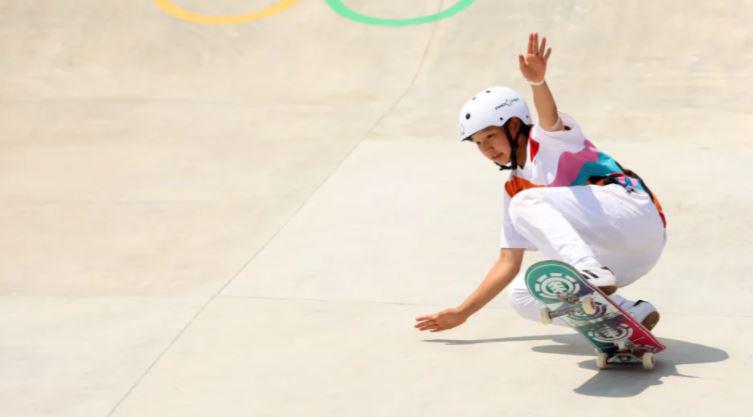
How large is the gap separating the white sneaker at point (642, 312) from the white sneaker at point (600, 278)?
0.59 m

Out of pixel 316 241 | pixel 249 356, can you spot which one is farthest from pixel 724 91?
pixel 249 356

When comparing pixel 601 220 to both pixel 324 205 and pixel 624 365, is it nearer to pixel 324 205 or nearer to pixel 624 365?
Answer: pixel 624 365

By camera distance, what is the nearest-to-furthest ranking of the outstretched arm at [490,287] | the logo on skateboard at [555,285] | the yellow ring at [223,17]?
the logo on skateboard at [555,285], the outstretched arm at [490,287], the yellow ring at [223,17]

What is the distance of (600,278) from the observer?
4.71 m

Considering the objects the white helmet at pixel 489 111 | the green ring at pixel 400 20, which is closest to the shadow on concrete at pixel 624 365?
the white helmet at pixel 489 111

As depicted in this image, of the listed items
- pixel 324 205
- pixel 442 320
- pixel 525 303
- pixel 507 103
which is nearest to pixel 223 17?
pixel 324 205

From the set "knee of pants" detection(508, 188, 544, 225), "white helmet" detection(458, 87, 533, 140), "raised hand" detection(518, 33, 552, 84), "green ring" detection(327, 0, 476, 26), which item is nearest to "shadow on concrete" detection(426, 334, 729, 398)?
"knee of pants" detection(508, 188, 544, 225)

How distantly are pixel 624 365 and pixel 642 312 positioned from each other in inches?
9.9

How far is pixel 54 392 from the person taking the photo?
528 cm

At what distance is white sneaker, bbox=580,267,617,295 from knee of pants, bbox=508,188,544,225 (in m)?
0.47

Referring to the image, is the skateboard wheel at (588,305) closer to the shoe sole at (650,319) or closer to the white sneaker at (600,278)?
the white sneaker at (600,278)

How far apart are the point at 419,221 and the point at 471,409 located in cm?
292

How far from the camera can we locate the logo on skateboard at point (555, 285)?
4625 millimetres

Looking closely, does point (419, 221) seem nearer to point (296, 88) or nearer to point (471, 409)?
point (471, 409)
